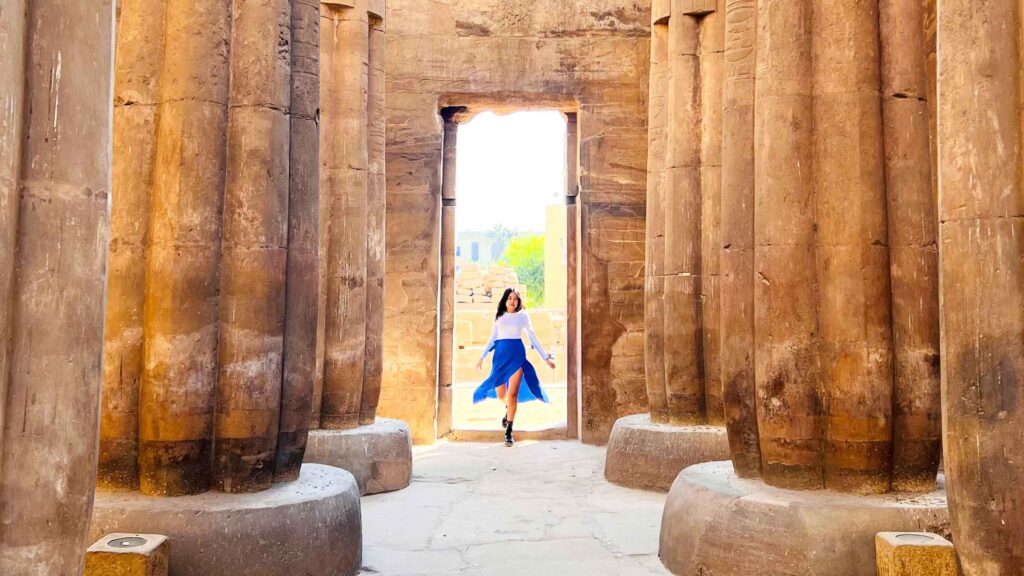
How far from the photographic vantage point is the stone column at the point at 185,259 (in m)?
4.14

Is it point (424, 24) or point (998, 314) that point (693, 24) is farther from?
point (998, 314)

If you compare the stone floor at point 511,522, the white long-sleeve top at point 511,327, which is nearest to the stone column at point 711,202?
the stone floor at point 511,522

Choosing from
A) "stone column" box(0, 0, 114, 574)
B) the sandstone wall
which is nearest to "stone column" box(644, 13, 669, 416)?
the sandstone wall

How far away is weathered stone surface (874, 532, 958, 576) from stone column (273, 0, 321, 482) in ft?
9.57

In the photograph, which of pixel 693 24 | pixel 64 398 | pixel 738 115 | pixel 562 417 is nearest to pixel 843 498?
pixel 738 115

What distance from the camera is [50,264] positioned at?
2346 millimetres

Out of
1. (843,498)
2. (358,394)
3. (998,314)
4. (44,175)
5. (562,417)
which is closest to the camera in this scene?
(44,175)

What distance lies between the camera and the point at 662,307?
25.8 ft

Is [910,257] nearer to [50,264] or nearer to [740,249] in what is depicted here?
[740,249]

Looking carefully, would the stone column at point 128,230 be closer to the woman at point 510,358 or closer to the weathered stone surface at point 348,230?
the weathered stone surface at point 348,230

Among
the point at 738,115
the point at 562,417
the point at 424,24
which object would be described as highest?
the point at 424,24

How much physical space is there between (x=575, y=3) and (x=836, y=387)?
7.62 m

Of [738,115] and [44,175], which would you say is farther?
[738,115]

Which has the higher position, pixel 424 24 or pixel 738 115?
pixel 424 24
